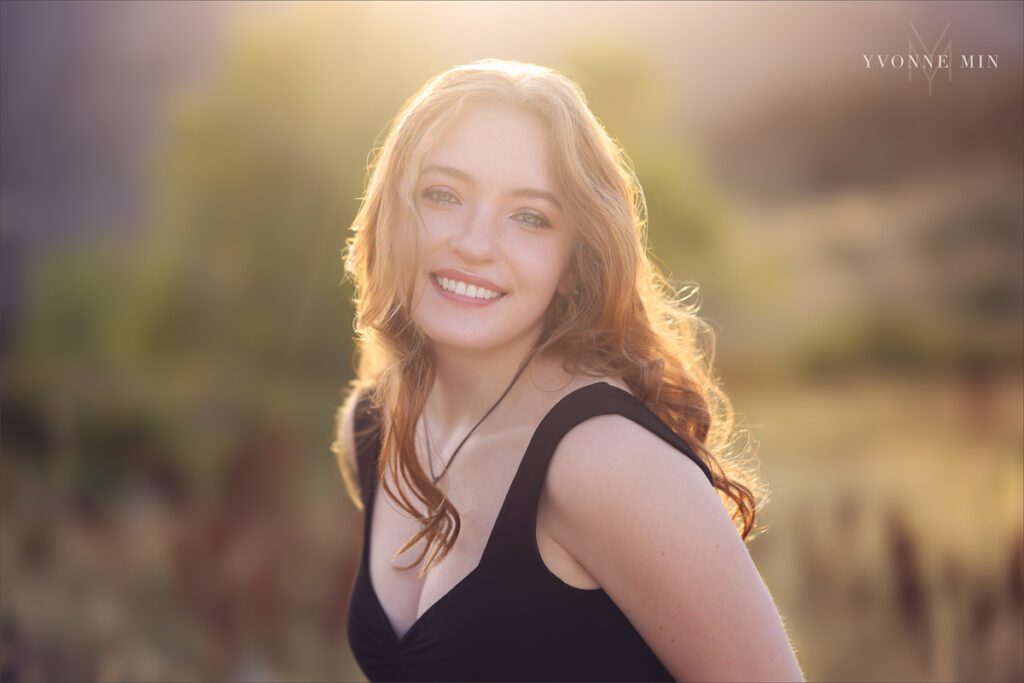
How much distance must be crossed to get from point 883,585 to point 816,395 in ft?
2.08

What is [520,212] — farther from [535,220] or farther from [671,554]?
[671,554]

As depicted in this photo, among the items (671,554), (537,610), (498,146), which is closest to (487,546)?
(537,610)

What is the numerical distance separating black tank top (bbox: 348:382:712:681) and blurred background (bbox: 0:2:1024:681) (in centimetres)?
149

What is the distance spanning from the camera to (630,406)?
148 cm

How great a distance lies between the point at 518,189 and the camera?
1576 millimetres

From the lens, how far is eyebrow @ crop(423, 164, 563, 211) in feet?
5.19

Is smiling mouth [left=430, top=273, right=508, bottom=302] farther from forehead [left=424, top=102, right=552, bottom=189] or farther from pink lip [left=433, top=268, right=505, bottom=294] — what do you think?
forehead [left=424, top=102, right=552, bottom=189]

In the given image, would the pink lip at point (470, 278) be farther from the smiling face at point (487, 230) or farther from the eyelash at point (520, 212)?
the eyelash at point (520, 212)

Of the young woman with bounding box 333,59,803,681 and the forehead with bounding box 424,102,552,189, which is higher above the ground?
the forehead with bounding box 424,102,552,189

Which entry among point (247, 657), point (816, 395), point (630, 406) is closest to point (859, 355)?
point (816, 395)

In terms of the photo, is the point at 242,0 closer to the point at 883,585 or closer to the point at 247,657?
the point at 247,657

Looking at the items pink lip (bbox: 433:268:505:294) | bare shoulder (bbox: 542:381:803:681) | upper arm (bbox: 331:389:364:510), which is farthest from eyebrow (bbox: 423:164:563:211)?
upper arm (bbox: 331:389:364:510)

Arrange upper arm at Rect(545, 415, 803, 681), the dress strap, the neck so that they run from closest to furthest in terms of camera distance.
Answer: upper arm at Rect(545, 415, 803, 681)
the dress strap
the neck

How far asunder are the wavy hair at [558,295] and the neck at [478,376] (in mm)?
40
